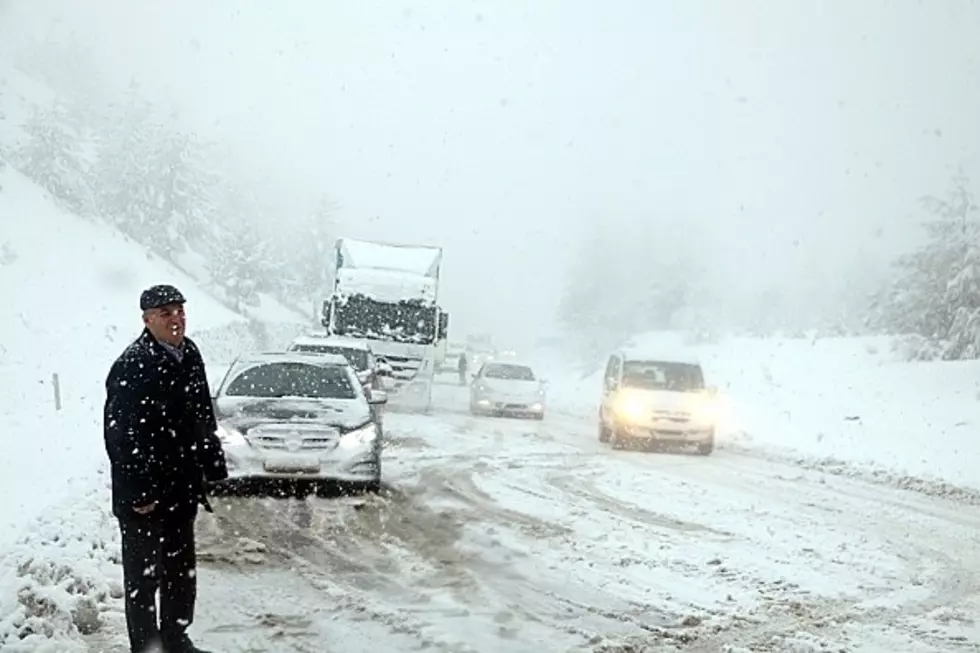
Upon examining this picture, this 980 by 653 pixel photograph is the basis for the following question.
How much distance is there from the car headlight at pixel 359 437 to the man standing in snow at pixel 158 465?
545cm

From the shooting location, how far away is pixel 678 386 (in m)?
19.9

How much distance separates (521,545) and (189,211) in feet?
217

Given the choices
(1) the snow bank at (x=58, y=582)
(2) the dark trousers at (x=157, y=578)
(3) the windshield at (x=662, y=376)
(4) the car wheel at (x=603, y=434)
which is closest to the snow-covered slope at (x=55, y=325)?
(1) the snow bank at (x=58, y=582)

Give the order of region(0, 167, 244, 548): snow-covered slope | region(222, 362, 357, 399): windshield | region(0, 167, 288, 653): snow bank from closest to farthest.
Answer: region(0, 167, 288, 653): snow bank < region(0, 167, 244, 548): snow-covered slope < region(222, 362, 357, 399): windshield

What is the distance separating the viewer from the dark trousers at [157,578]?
5.06 metres

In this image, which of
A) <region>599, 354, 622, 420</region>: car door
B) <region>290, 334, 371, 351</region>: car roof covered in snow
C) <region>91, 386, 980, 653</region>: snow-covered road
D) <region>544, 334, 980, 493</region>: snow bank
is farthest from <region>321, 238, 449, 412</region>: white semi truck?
<region>91, 386, 980, 653</region>: snow-covered road

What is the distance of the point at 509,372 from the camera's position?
29.4m

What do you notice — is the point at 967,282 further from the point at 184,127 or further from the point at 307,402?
the point at 184,127

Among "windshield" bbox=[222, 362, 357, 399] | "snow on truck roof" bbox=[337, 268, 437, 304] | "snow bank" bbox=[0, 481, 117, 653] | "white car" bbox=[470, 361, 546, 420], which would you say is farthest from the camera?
"white car" bbox=[470, 361, 546, 420]

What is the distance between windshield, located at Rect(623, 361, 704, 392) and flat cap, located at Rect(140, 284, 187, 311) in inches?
597

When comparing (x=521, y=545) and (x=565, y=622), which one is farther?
(x=521, y=545)

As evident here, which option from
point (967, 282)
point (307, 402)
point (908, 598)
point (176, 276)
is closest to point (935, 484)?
point (908, 598)

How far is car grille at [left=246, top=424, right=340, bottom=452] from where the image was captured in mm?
10578

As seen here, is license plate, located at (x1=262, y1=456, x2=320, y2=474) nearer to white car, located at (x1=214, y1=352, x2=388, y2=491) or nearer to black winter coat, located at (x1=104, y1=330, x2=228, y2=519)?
white car, located at (x1=214, y1=352, x2=388, y2=491)
